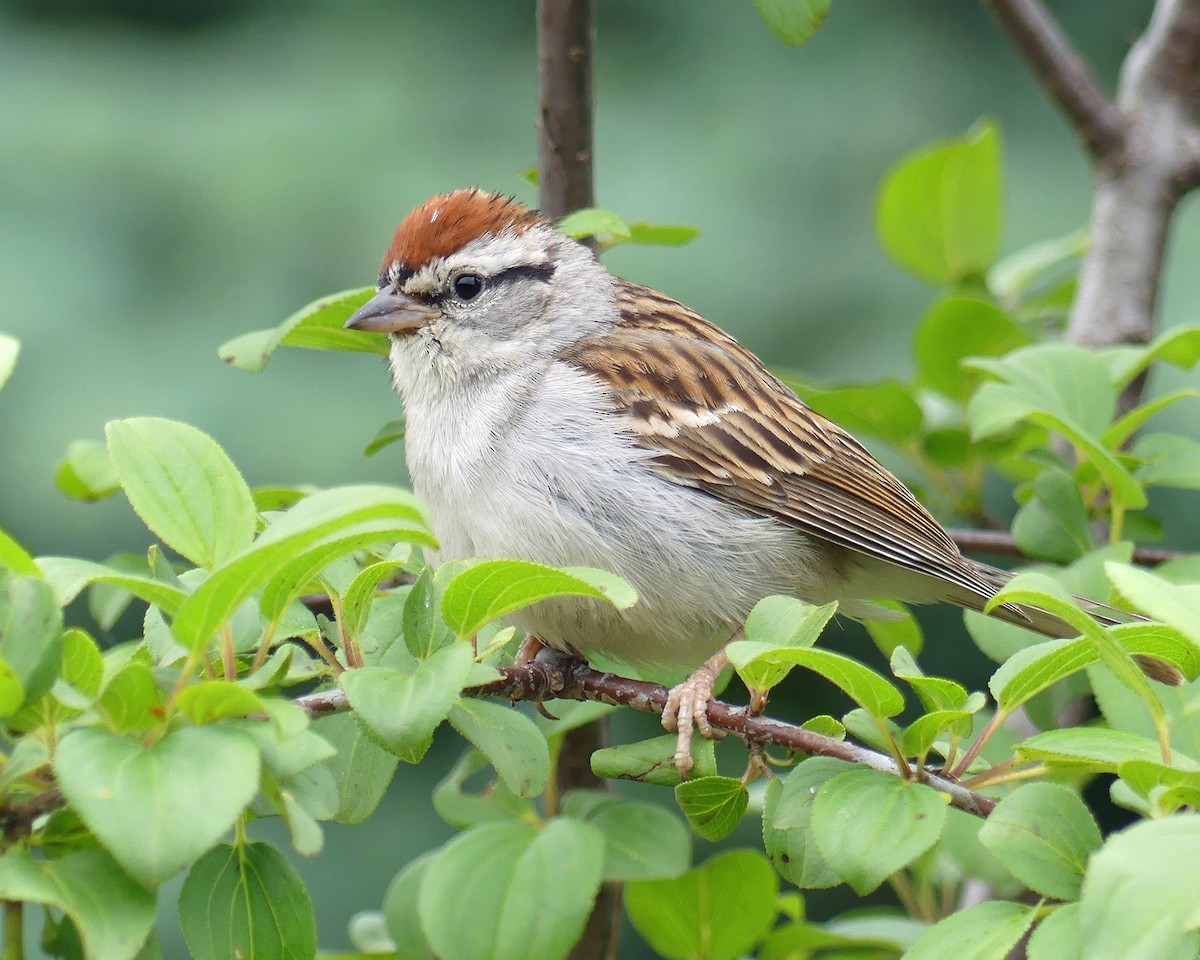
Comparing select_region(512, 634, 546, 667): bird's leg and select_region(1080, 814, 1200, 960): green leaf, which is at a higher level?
select_region(1080, 814, 1200, 960): green leaf

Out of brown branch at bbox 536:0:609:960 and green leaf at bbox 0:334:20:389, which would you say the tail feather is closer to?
brown branch at bbox 536:0:609:960

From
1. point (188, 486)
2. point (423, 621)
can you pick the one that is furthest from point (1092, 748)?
point (188, 486)

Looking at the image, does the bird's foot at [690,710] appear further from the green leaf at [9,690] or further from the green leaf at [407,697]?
the green leaf at [9,690]

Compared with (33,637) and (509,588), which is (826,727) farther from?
(33,637)

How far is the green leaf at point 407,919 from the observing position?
5.23 feet

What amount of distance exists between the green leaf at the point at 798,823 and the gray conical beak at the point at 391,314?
0.95m

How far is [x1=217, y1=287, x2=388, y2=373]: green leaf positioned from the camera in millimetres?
1723

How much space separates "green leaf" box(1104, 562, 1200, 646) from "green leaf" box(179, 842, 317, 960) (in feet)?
2.22

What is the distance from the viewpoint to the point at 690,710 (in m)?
1.53

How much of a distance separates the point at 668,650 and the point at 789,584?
24 centimetres

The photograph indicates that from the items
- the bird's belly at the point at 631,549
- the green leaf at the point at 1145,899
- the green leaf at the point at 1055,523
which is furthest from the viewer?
the bird's belly at the point at 631,549

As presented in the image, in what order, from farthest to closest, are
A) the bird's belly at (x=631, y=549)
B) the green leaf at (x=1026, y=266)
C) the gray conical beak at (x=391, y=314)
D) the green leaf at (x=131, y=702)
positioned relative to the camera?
1. the green leaf at (x=1026, y=266)
2. the gray conical beak at (x=391, y=314)
3. the bird's belly at (x=631, y=549)
4. the green leaf at (x=131, y=702)

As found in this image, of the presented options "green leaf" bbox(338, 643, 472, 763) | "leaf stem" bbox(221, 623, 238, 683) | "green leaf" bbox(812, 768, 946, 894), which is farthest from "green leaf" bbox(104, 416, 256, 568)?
"green leaf" bbox(812, 768, 946, 894)

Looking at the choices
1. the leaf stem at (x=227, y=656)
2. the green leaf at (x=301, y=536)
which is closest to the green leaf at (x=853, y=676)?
the green leaf at (x=301, y=536)
